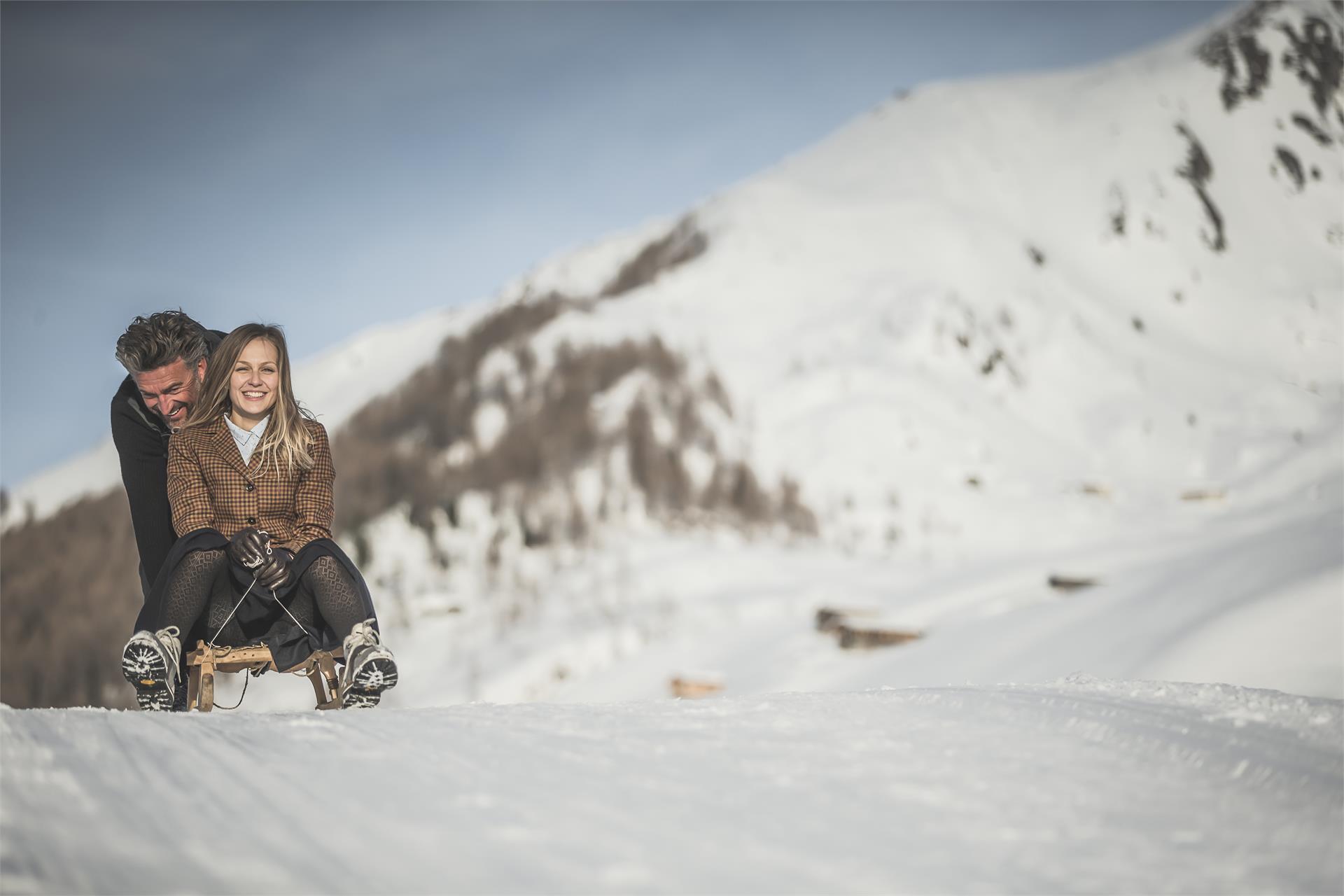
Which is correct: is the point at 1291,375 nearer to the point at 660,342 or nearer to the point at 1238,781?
the point at 660,342

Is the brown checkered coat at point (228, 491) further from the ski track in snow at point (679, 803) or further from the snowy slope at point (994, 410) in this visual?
the snowy slope at point (994, 410)

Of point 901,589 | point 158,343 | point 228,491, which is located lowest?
point 901,589

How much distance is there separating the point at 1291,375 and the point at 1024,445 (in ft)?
27.5

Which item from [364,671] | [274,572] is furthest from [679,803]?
[274,572]

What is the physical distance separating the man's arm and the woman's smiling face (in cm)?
32

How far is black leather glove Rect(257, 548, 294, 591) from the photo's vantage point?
2281 millimetres

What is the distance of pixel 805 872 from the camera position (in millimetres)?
1195

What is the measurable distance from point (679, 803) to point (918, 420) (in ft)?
48.7

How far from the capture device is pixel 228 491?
94.1 inches

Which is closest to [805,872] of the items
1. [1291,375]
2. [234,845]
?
[234,845]

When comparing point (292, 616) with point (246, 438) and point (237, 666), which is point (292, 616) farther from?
point (246, 438)

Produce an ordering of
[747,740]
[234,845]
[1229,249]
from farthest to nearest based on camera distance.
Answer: [1229,249]
[747,740]
[234,845]

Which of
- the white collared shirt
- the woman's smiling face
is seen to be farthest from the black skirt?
the woman's smiling face

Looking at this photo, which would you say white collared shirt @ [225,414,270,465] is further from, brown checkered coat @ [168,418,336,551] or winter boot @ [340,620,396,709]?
winter boot @ [340,620,396,709]
